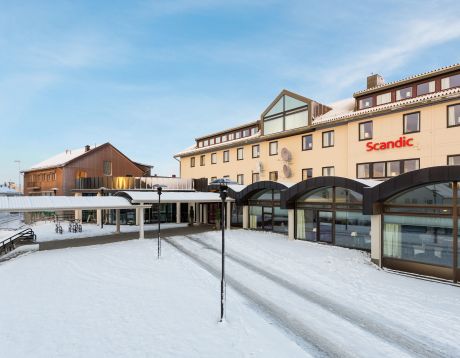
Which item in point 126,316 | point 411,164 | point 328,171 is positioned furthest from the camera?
point 328,171

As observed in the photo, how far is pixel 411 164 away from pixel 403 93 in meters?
5.39

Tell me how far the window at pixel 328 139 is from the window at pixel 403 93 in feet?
17.1

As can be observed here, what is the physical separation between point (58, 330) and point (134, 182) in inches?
984

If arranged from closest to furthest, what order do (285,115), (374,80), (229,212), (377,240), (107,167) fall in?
(377,240)
(374,80)
(285,115)
(229,212)
(107,167)

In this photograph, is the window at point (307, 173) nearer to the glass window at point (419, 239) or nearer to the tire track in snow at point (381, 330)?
the glass window at point (419, 239)

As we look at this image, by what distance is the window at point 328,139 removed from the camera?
24109 mm

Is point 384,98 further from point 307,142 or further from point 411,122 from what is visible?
point 307,142

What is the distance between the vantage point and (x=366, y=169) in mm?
21828

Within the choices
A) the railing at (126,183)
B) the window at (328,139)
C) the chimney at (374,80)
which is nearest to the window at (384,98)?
the chimney at (374,80)

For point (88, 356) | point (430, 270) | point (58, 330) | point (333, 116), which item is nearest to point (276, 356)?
point (88, 356)

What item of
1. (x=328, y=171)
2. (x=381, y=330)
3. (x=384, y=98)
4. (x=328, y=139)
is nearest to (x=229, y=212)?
(x=328, y=171)

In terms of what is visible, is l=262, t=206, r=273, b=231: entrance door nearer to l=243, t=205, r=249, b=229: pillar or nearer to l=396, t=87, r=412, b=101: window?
l=243, t=205, r=249, b=229: pillar

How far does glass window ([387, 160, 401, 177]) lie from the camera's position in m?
20.1

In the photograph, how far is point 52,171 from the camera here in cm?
4109
